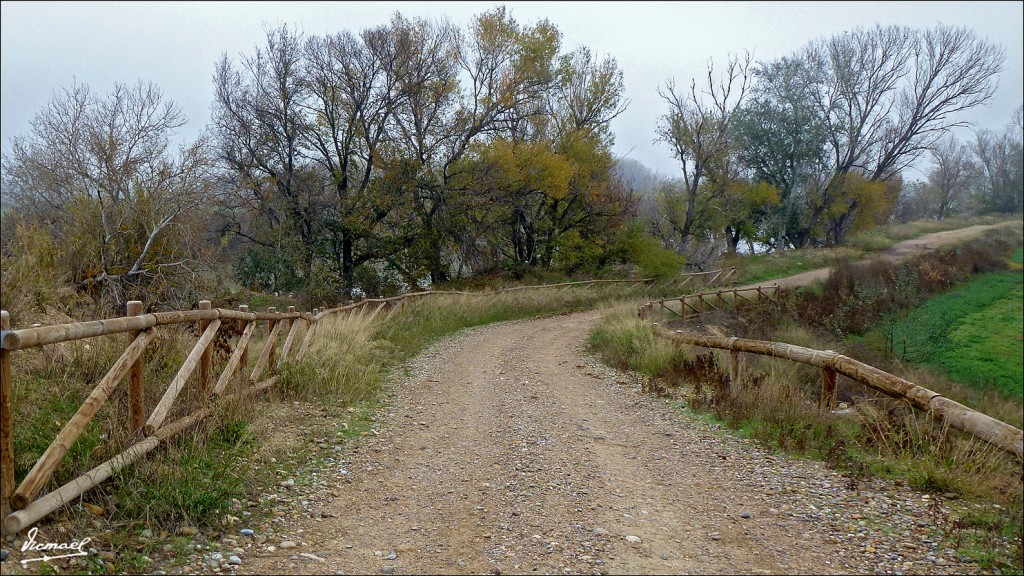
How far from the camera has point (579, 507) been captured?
4.89 m

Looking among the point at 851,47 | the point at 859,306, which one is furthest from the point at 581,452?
the point at 851,47

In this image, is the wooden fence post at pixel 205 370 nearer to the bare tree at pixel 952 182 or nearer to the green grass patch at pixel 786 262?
the bare tree at pixel 952 182

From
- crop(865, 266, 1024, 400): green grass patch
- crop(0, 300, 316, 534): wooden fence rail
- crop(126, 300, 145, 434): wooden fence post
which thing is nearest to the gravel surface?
crop(0, 300, 316, 534): wooden fence rail

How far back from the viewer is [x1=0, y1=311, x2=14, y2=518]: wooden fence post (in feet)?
11.4

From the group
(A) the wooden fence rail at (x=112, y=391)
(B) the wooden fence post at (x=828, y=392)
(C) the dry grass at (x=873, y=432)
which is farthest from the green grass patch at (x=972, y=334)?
(A) the wooden fence rail at (x=112, y=391)

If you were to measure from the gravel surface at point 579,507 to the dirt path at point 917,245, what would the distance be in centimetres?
450

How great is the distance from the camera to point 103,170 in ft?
51.6

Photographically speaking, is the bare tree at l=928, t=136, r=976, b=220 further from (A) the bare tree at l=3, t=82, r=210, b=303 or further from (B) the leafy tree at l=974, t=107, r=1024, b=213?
(A) the bare tree at l=3, t=82, r=210, b=303

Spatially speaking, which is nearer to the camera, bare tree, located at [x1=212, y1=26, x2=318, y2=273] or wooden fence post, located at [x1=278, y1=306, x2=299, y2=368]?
wooden fence post, located at [x1=278, y1=306, x2=299, y2=368]

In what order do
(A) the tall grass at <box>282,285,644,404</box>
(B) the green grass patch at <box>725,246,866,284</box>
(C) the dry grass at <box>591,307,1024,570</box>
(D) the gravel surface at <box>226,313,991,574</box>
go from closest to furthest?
(D) the gravel surface at <box>226,313,991,574</box> → (C) the dry grass at <box>591,307,1024,570</box> → (A) the tall grass at <box>282,285,644,404</box> → (B) the green grass patch at <box>725,246,866,284</box>

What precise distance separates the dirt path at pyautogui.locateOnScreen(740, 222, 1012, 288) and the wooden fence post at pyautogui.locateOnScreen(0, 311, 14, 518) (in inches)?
365

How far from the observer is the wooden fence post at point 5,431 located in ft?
11.4

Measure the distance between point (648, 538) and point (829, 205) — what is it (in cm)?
4527

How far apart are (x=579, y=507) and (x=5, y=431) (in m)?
3.78
